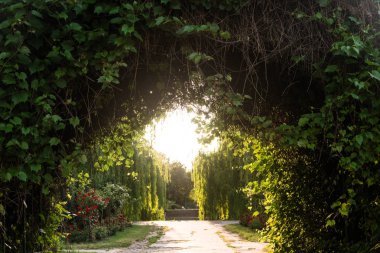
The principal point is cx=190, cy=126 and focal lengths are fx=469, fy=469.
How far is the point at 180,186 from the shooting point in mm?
45750

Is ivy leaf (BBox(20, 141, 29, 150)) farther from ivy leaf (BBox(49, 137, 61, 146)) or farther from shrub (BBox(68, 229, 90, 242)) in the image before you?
shrub (BBox(68, 229, 90, 242))

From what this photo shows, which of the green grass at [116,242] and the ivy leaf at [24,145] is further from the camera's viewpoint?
the green grass at [116,242]

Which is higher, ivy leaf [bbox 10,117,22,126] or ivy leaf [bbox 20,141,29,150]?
ivy leaf [bbox 10,117,22,126]

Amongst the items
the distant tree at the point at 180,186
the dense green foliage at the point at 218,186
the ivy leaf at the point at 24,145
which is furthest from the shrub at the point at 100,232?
the distant tree at the point at 180,186

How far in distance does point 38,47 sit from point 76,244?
36.4 ft

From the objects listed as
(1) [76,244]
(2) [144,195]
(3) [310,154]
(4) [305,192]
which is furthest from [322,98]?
(2) [144,195]

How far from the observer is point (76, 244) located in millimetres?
13664

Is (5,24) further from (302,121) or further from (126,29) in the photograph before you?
(302,121)

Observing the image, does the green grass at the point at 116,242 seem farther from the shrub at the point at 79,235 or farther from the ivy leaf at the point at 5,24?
the ivy leaf at the point at 5,24

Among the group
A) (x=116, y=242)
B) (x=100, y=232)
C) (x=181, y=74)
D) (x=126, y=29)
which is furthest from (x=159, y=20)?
(x=100, y=232)

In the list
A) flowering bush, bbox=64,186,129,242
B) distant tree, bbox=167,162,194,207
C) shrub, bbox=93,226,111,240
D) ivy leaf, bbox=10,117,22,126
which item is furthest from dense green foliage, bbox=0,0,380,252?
distant tree, bbox=167,162,194,207

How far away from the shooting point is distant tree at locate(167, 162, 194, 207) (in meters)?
45.1

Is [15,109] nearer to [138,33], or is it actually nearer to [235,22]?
[138,33]

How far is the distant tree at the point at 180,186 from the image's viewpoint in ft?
148
